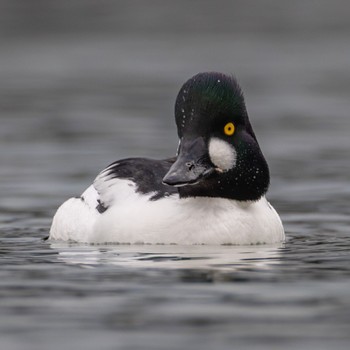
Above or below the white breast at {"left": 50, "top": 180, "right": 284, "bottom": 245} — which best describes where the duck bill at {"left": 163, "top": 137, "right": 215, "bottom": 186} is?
above

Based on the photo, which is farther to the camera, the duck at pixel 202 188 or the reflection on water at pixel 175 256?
the duck at pixel 202 188

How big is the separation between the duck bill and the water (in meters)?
0.54

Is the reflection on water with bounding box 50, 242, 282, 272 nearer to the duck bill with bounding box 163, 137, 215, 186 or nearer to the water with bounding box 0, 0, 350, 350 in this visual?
the water with bounding box 0, 0, 350, 350

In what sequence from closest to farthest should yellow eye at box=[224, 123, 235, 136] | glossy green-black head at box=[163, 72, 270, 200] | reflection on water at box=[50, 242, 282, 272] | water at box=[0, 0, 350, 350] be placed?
water at box=[0, 0, 350, 350] → reflection on water at box=[50, 242, 282, 272] → glossy green-black head at box=[163, 72, 270, 200] → yellow eye at box=[224, 123, 235, 136]

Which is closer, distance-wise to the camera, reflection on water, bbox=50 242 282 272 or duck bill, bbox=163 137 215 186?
reflection on water, bbox=50 242 282 272

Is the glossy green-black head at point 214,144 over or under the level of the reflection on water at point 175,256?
over

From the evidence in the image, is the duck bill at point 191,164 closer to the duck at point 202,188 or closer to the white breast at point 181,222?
the duck at point 202,188

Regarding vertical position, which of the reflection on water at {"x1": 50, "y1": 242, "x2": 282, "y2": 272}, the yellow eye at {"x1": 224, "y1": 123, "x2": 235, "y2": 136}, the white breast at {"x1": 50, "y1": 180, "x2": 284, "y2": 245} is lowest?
the reflection on water at {"x1": 50, "y1": 242, "x2": 282, "y2": 272}

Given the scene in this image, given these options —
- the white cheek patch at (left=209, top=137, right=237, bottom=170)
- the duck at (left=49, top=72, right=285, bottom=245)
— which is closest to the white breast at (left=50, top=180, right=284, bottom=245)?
the duck at (left=49, top=72, right=285, bottom=245)

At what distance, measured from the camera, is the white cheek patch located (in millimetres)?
11688

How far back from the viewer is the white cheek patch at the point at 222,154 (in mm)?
11688

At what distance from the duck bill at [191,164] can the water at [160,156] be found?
0.54m

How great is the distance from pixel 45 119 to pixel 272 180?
8.31 m

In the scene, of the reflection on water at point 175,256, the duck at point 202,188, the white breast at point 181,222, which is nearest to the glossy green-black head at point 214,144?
the duck at point 202,188
